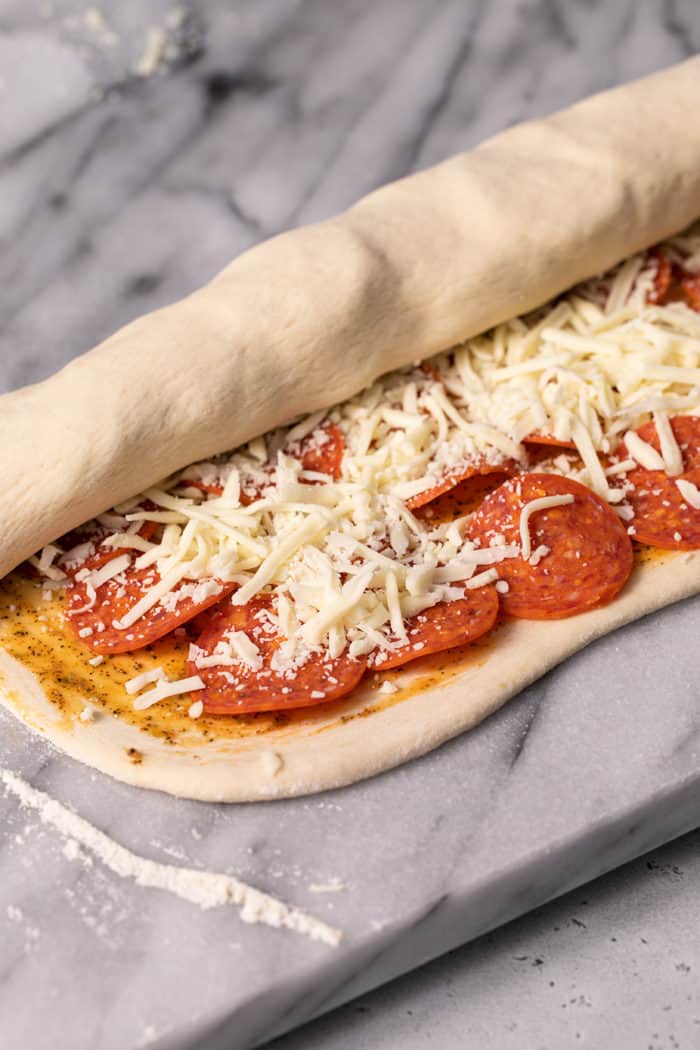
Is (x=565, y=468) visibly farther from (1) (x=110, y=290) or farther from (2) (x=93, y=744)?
(1) (x=110, y=290)

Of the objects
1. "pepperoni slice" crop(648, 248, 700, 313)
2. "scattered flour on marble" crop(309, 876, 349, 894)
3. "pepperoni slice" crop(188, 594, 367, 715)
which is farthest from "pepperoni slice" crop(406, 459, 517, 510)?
"scattered flour on marble" crop(309, 876, 349, 894)

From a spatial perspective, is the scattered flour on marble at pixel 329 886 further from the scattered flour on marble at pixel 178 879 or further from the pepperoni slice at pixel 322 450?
the pepperoni slice at pixel 322 450

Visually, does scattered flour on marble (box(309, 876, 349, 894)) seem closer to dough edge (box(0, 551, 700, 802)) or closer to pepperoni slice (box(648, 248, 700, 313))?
dough edge (box(0, 551, 700, 802))

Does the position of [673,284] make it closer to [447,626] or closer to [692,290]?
[692,290]

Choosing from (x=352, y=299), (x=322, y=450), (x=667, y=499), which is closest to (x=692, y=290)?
(x=667, y=499)

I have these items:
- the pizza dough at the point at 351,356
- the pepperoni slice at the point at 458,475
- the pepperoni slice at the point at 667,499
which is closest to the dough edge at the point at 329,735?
the pizza dough at the point at 351,356

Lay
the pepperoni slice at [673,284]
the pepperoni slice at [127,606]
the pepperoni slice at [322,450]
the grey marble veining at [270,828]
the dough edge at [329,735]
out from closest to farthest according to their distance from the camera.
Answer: the grey marble veining at [270,828] < the dough edge at [329,735] < the pepperoni slice at [127,606] < the pepperoni slice at [322,450] < the pepperoni slice at [673,284]

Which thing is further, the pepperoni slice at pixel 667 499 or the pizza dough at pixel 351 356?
the pepperoni slice at pixel 667 499
